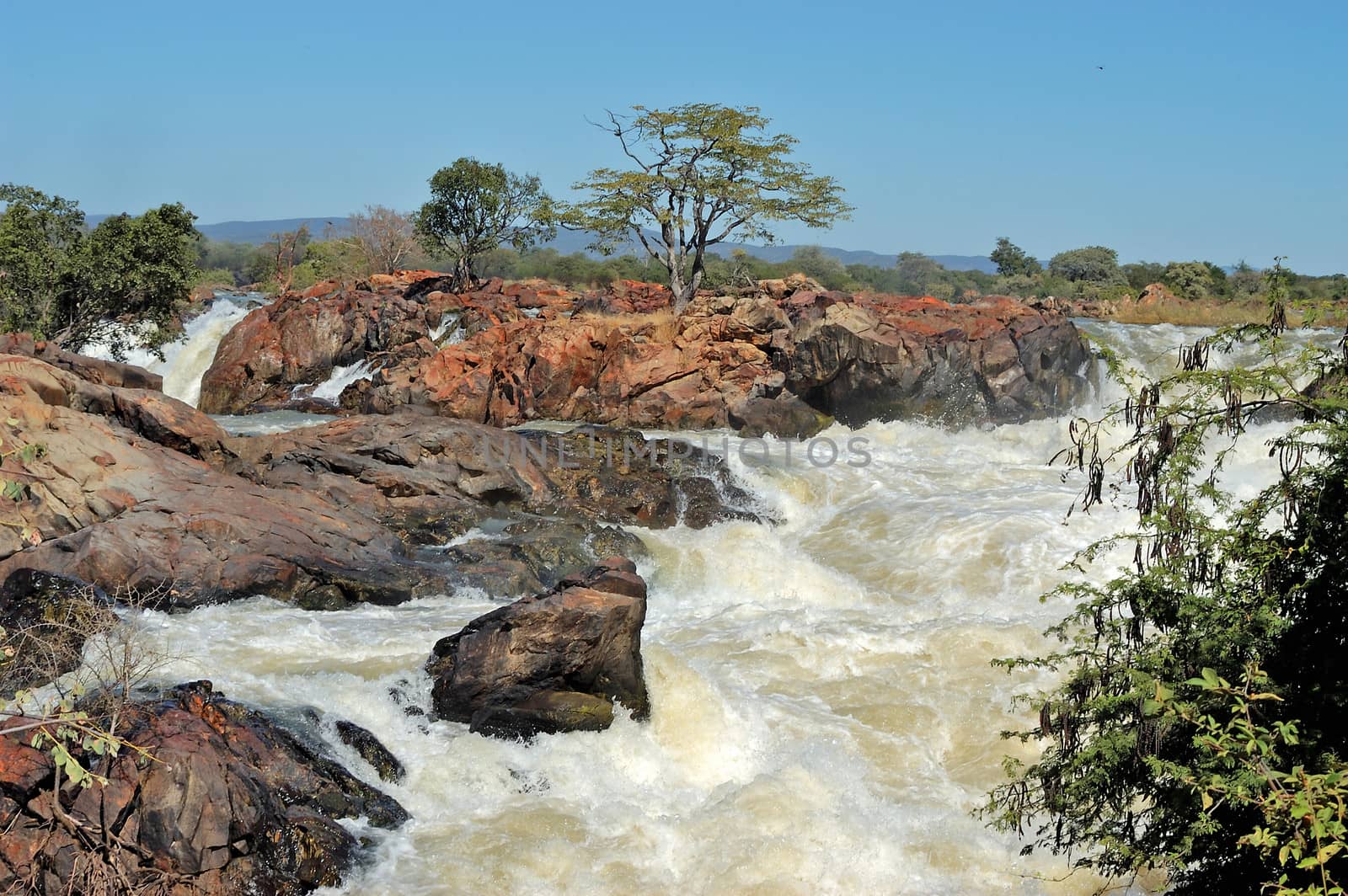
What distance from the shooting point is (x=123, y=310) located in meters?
23.2

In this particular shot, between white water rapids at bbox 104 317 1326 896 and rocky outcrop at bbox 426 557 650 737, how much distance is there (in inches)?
7.6

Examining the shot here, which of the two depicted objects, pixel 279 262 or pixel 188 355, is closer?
pixel 188 355

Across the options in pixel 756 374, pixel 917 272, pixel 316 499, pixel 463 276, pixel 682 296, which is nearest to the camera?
pixel 316 499

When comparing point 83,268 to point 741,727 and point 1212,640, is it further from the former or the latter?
point 1212,640

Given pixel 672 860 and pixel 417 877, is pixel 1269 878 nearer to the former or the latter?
pixel 672 860

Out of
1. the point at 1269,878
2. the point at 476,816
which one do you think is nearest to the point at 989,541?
the point at 476,816

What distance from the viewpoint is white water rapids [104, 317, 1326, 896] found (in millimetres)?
7398

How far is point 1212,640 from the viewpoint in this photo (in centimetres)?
501

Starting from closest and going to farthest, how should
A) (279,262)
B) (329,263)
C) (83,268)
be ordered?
1. (83,268)
2. (279,262)
3. (329,263)

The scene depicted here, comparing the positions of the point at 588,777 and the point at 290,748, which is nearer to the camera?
the point at 290,748

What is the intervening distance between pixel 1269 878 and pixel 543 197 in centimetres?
3512

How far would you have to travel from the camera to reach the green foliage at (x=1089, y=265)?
168 ft

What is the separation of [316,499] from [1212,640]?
11130 mm

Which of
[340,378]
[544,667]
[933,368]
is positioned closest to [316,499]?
[544,667]
